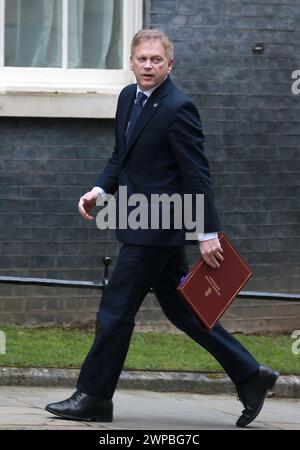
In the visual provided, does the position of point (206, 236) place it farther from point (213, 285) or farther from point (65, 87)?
point (65, 87)

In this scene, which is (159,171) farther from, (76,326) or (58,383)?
(76,326)

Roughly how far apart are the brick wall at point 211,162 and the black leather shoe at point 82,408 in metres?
3.33

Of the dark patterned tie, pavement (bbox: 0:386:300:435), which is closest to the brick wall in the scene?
pavement (bbox: 0:386:300:435)

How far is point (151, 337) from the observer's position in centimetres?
1061

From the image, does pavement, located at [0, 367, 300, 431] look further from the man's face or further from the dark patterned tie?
the man's face

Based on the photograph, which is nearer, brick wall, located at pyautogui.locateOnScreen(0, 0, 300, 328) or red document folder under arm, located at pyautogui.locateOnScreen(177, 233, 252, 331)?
red document folder under arm, located at pyautogui.locateOnScreen(177, 233, 252, 331)

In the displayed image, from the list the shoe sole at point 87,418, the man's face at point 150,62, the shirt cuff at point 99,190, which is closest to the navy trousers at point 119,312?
the shoe sole at point 87,418

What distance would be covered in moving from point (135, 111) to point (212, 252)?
Answer: 2.88 ft

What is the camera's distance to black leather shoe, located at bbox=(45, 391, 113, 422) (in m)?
7.23

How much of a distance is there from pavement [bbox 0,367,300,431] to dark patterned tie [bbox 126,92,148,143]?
1586 millimetres

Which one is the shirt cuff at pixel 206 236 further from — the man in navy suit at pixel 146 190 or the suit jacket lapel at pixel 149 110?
the suit jacket lapel at pixel 149 110

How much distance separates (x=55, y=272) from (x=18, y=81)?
5.03ft
